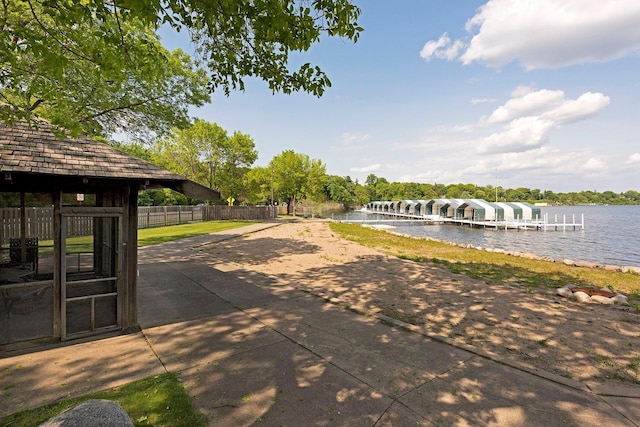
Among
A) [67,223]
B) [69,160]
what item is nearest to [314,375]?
[67,223]

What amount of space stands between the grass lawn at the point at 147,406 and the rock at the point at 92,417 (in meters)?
0.89

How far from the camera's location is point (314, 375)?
14.5 ft

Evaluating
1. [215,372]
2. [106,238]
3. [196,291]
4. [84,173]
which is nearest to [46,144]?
[84,173]

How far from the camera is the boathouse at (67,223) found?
5.35 m

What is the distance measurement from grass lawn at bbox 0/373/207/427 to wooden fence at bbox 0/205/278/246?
3.21 m

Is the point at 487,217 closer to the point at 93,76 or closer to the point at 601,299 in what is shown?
the point at 601,299

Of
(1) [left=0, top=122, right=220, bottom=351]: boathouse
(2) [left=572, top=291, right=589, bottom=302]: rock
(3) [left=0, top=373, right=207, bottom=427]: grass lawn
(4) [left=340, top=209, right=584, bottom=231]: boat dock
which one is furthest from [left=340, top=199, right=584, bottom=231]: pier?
(3) [left=0, top=373, right=207, bottom=427]: grass lawn

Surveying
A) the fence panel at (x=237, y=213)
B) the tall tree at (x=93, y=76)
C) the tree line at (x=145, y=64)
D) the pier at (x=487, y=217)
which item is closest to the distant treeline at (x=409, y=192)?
the pier at (x=487, y=217)

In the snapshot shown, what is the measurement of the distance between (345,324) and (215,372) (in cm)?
283

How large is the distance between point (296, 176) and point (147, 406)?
50.7m

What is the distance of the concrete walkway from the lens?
3.60 metres

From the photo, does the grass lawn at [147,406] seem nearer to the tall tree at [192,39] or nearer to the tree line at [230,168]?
the tall tree at [192,39]

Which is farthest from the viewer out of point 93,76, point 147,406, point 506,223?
point 506,223

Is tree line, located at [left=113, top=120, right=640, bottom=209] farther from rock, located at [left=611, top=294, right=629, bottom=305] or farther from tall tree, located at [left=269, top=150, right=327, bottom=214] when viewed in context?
rock, located at [left=611, top=294, right=629, bottom=305]
